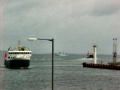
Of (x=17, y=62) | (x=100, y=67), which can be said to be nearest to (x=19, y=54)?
(x=17, y=62)

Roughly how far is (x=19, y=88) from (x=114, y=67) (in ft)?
206

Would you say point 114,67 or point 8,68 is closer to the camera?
point 114,67

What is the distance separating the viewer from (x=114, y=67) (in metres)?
137

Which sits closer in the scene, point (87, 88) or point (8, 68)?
point (87, 88)

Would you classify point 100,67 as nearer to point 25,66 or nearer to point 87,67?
point 87,67

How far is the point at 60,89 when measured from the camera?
→ 7725 centimetres

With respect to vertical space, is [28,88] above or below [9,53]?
below

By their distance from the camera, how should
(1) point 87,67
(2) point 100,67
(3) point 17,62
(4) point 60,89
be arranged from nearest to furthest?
(4) point 60,89 → (3) point 17,62 → (2) point 100,67 → (1) point 87,67

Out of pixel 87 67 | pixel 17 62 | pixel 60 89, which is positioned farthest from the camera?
pixel 87 67

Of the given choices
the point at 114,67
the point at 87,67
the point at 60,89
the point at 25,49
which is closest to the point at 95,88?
the point at 60,89

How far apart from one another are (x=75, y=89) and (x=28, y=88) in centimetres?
952

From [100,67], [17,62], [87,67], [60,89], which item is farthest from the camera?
[87,67]

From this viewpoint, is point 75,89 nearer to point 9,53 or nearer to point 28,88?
point 28,88

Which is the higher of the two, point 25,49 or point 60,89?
point 25,49
